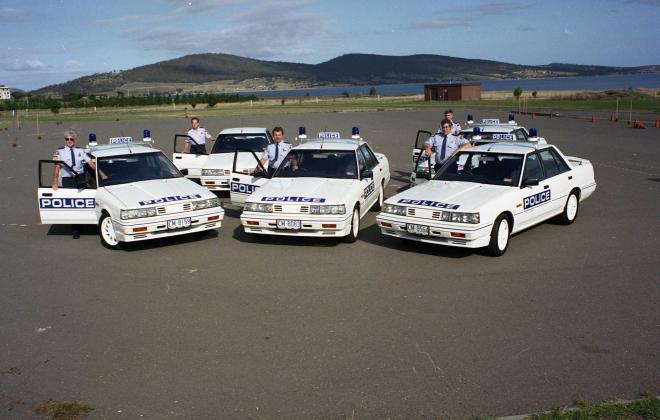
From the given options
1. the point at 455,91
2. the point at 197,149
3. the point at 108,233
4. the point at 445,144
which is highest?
the point at 455,91

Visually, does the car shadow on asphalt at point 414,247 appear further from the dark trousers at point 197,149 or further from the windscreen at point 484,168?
the dark trousers at point 197,149

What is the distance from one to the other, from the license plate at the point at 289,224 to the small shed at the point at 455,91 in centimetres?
7510

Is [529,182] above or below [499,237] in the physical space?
above

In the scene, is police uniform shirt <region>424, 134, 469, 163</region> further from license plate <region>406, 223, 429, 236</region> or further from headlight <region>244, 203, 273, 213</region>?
headlight <region>244, 203, 273, 213</region>

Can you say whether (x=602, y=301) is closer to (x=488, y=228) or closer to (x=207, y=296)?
(x=488, y=228)

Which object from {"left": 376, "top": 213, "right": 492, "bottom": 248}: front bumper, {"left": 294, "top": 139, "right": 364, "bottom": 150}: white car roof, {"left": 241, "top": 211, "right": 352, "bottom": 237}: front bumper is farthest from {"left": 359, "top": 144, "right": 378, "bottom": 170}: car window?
{"left": 376, "top": 213, "right": 492, "bottom": 248}: front bumper

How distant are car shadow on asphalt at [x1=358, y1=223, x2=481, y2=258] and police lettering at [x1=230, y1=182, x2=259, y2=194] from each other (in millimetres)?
2059

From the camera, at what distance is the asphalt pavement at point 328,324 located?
198 inches

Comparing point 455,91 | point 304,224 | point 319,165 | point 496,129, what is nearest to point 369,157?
point 319,165

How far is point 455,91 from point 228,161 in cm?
7162

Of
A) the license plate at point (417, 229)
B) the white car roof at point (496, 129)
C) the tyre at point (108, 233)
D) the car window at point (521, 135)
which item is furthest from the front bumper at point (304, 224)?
the car window at point (521, 135)

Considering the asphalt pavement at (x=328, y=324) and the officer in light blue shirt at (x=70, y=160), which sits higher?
the officer in light blue shirt at (x=70, y=160)

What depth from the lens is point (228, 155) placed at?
1506 centimetres

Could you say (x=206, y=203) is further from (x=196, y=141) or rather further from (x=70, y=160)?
(x=196, y=141)
